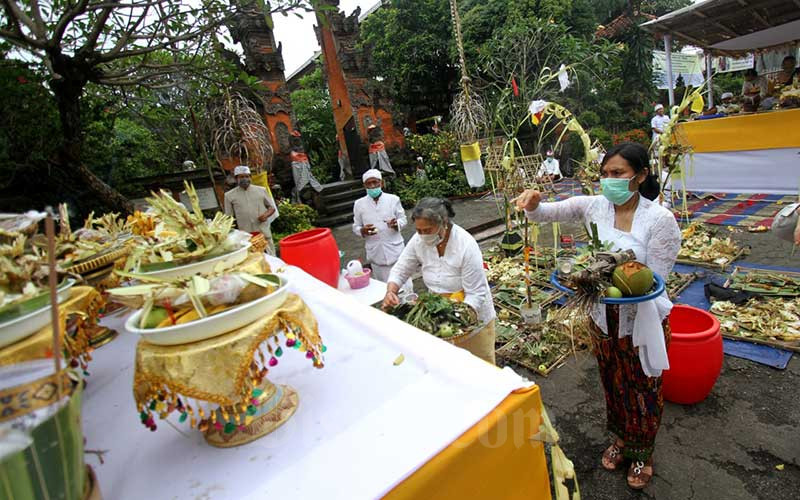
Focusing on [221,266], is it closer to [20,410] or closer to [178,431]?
[178,431]

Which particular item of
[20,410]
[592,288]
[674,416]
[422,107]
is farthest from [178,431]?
[422,107]

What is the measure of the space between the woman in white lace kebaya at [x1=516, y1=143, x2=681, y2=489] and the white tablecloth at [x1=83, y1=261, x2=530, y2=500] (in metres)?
1.23

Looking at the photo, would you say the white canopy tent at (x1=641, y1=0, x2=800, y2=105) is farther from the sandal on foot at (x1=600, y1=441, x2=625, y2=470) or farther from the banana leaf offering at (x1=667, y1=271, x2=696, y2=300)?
the sandal on foot at (x1=600, y1=441, x2=625, y2=470)

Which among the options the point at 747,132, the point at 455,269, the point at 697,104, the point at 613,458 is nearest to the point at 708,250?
the point at 697,104

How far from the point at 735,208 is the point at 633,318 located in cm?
705

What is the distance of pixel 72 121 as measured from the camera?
141 inches

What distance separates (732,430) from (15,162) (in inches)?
306

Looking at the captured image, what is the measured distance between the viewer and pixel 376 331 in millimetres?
1338

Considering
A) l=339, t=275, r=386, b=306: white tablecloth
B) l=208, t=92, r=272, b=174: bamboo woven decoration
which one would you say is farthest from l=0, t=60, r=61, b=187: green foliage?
l=339, t=275, r=386, b=306: white tablecloth

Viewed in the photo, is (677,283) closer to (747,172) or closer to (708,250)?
(708,250)

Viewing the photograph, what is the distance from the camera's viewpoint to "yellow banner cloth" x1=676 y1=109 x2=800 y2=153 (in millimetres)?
5938

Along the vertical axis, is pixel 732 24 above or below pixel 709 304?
above

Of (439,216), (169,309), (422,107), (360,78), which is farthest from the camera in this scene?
(422,107)

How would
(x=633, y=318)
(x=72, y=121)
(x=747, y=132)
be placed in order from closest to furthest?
(x=633, y=318)
(x=72, y=121)
(x=747, y=132)
